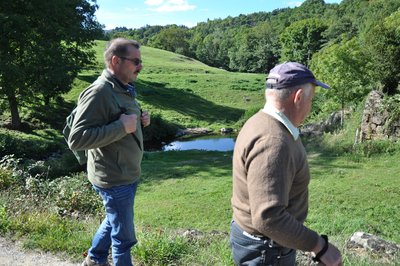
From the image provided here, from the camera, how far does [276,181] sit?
2.14 m

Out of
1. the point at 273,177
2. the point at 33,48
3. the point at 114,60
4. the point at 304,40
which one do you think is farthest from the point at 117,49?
the point at 304,40

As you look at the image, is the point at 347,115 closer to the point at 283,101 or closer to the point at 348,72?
the point at 348,72

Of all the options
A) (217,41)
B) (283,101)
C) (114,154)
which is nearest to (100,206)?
(114,154)

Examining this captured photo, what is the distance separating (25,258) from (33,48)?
2003 cm

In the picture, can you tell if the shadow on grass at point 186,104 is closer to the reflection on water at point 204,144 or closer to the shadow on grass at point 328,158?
the reflection on water at point 204,144

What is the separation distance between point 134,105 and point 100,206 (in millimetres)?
3794

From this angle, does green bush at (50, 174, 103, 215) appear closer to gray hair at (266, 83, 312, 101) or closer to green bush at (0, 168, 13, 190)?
green bush at (0, 168, 13, 190)

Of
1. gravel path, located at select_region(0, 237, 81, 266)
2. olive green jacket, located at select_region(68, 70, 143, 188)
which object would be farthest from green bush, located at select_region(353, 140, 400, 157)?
olive green jacket, located at select_region(68, 70, 143, 188)

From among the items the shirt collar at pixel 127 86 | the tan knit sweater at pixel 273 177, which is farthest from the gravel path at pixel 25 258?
the tan knit sweater at pixel 273 177

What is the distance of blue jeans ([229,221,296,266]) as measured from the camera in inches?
94.7

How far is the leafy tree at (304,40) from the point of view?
86.0 m

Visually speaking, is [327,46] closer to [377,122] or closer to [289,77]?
[377,122]

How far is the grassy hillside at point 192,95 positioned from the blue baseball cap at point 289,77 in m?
35.2

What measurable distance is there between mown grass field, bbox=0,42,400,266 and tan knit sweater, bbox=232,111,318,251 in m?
1.78
